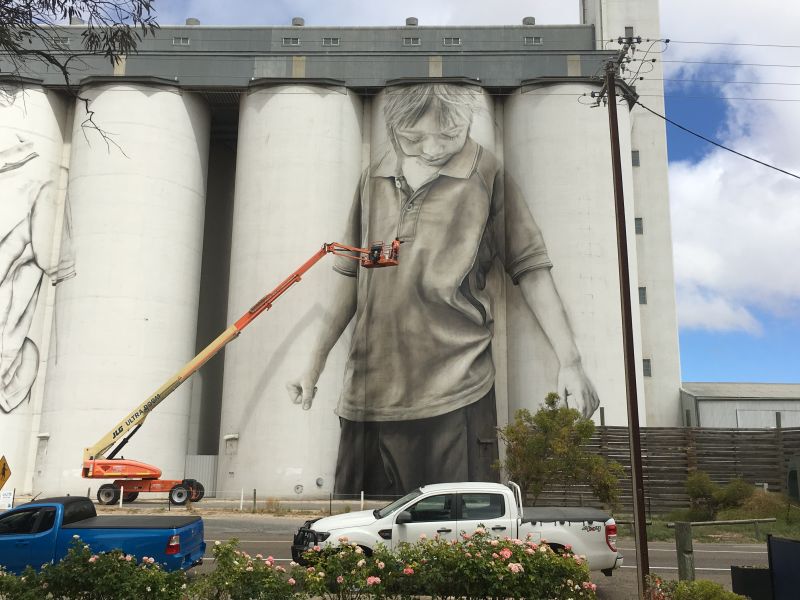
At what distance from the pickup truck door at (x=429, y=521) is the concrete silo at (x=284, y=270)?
24.6 metres

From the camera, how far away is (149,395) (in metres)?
38.2

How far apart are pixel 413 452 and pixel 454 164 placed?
51.4 feet

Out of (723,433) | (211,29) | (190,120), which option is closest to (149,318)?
(190,120)

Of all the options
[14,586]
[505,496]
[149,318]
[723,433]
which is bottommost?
[14,586]

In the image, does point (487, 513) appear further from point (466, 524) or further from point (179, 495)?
point (179, 495)

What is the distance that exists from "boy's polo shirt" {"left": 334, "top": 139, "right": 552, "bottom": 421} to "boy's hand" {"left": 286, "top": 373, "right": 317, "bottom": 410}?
1.67 metres

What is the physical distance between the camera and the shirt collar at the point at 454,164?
40.9 metres

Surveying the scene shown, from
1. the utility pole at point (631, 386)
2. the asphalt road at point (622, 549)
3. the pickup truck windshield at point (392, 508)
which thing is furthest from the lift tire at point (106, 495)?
the utility pole at point (631, 386)

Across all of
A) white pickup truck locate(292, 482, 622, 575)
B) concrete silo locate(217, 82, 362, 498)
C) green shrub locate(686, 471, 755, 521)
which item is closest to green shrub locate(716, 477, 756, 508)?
green shrub locate(686, 471, 755, 521)

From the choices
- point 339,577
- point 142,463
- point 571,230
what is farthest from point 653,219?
point 339,577

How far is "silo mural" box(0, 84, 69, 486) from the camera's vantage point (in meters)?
38.7

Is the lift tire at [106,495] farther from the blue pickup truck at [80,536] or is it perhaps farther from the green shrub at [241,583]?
the green shrub at [241,583]

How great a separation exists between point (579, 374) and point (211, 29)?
31.4m

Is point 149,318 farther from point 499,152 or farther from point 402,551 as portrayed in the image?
point 402,551
